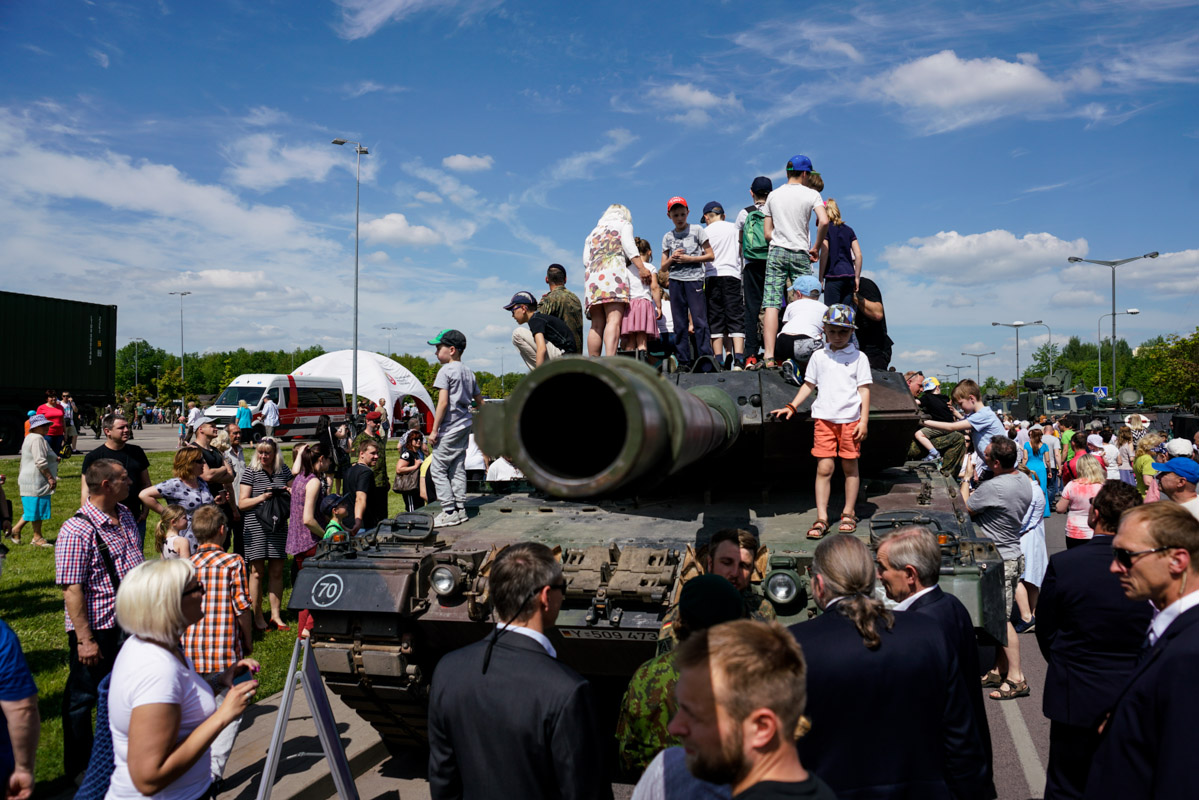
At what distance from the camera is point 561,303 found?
8.91 meters

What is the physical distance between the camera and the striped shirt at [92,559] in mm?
5375

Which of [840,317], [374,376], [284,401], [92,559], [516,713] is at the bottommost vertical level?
[516,713]

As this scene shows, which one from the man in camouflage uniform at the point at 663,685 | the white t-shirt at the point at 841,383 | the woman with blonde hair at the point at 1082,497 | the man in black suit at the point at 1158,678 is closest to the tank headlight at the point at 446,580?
the man in camouflage uniform at the point at 663,685

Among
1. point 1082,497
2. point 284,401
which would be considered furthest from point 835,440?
point 284,401

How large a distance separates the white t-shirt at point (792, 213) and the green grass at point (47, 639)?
6.08 m

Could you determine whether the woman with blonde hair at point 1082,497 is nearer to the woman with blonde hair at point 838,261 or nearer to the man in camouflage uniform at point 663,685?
the woman with blonde hair at point 838,261

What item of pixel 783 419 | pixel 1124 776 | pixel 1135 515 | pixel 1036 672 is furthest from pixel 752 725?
pixel 1036 672

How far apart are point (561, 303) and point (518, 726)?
6.25 m

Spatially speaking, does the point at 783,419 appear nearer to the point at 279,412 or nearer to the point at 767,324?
the point at 767,324

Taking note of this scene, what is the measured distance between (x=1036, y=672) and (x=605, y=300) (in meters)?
5.31

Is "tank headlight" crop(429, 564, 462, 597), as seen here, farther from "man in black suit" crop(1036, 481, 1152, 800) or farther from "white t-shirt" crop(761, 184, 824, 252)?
"white t-shirt" crop(761, 184, 824, 252)

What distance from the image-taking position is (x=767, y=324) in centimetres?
846

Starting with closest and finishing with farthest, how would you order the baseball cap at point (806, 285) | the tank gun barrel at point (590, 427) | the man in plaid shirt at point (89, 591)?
the tank gun barrel at point (590, 427), the man in plaid shirt at point (89, 591), the baseball cap at point (806, 285)

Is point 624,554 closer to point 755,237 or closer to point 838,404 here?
point 838,404
